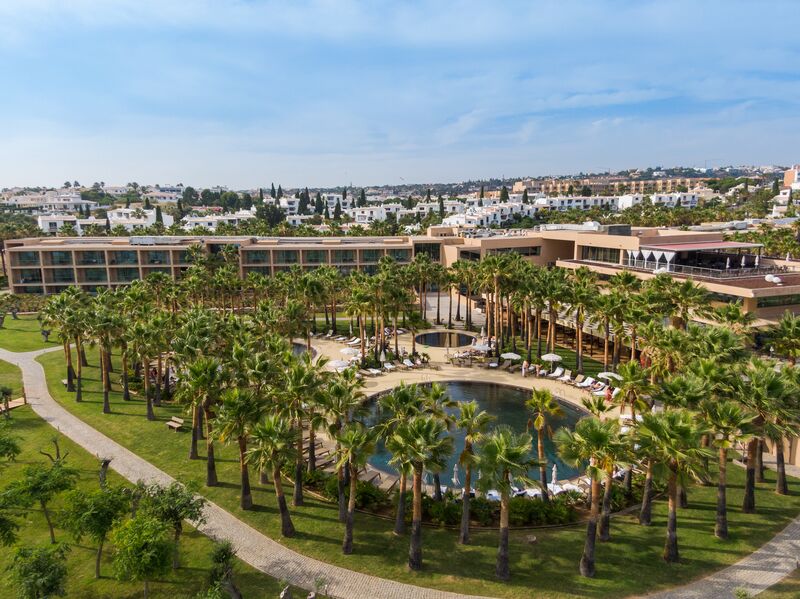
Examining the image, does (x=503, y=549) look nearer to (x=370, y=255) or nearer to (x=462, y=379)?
(x=462, y=379)

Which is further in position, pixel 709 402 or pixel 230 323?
pixel 230 323

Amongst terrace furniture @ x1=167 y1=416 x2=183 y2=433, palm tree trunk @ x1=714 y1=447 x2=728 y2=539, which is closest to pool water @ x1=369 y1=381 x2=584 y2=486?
palm tree trunk @ x1=714 y1=447 x2=728 y2=539

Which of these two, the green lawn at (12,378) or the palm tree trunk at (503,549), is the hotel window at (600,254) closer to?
the palm tree trunk at (503,549)

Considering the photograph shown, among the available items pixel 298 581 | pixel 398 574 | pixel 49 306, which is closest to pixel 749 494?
pixel 398 574

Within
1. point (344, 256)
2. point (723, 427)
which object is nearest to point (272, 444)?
point (723, 427)

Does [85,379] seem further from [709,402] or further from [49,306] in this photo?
[709,402]

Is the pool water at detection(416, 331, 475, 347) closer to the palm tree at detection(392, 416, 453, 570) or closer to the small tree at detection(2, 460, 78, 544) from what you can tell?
the palm tree at detection(392, 416, 453, 570)
